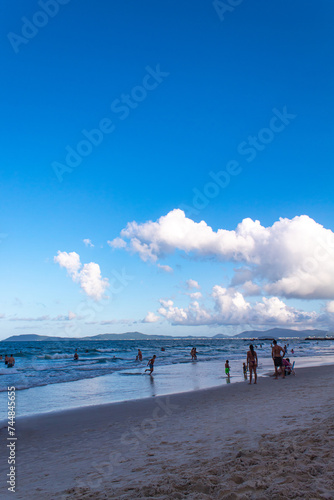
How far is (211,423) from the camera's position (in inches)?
351

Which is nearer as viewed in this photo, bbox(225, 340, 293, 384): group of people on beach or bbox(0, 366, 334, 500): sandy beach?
bbox(0, 366, 334, 500): sandy beach

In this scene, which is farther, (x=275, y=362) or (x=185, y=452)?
(x=275, y=362)

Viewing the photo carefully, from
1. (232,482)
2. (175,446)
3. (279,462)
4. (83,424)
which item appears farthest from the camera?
(83,424)

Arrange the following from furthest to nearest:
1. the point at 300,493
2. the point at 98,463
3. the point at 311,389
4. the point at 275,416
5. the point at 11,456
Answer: the point at 311,389 → the point at 275,416 → the point at 11,456 → the point at 98,463 → the point at 300,493

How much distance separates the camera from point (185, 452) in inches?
252

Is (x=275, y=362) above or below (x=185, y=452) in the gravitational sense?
below

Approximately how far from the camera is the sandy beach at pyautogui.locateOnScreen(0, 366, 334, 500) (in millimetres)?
4578

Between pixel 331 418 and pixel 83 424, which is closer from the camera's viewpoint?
pixel 331 418

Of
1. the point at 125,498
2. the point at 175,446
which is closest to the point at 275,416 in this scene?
the point at 175,446

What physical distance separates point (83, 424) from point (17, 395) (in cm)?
867

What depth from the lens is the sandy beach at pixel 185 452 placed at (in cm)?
458

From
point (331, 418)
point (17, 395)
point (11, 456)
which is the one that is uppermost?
point (331, 418)

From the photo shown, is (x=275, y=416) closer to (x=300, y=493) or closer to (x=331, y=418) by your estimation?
(x=331, y=418)

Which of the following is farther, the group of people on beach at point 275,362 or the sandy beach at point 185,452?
the group of people on beach at point 275,362
